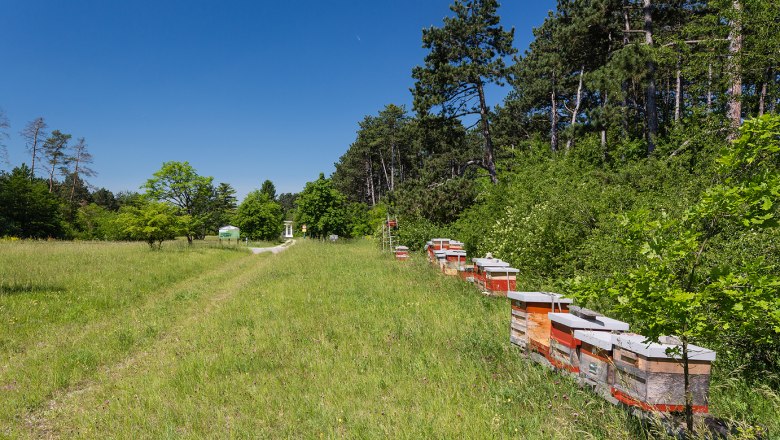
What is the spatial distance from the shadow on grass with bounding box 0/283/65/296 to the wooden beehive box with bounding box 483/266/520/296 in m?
14.0

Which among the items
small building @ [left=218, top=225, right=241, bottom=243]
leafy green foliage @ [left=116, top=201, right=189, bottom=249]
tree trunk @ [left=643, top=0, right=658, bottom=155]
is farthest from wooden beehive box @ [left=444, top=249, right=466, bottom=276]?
small building @ [left=218, top=225, right=241, bottom=243]

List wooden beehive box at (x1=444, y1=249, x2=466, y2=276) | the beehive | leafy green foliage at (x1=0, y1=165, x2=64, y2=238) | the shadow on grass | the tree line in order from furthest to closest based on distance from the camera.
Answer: leafy green foliage at (x1=0, y1=165, x2=64, y2=238) → wooden beehive box at (x1=444, y1=249, x2=466, y2=276) → the shadow on grass → the beehive → the tree line

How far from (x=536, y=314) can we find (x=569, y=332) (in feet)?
2.49

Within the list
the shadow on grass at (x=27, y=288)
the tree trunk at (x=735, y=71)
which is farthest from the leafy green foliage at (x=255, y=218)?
the tree trunk at (x=735, y=71)

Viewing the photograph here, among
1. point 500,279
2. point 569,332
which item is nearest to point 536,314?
point 569,332

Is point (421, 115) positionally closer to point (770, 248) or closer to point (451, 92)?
point (451, 92)

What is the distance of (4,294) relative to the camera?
11.4 m

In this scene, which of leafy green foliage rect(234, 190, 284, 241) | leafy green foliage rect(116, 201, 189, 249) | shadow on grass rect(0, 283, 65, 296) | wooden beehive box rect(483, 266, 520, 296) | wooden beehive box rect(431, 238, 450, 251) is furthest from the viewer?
leafy green foliage rect(234, 190, 284, 241)

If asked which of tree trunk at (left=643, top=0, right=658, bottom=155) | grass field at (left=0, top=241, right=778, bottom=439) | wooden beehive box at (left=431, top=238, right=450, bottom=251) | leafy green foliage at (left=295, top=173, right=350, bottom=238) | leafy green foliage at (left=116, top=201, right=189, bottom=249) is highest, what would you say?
tree trunk at (left=643, top=0, right=658, bottom=155)

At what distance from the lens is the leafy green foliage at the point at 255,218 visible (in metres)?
53.8

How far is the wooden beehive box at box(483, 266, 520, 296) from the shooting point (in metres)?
9.28

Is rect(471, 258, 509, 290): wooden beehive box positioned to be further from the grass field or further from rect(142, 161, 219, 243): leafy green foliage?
rect(142, 161, 219, 243): leafy green foliage

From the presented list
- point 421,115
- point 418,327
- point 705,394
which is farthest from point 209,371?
point 421,115

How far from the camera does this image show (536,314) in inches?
204
